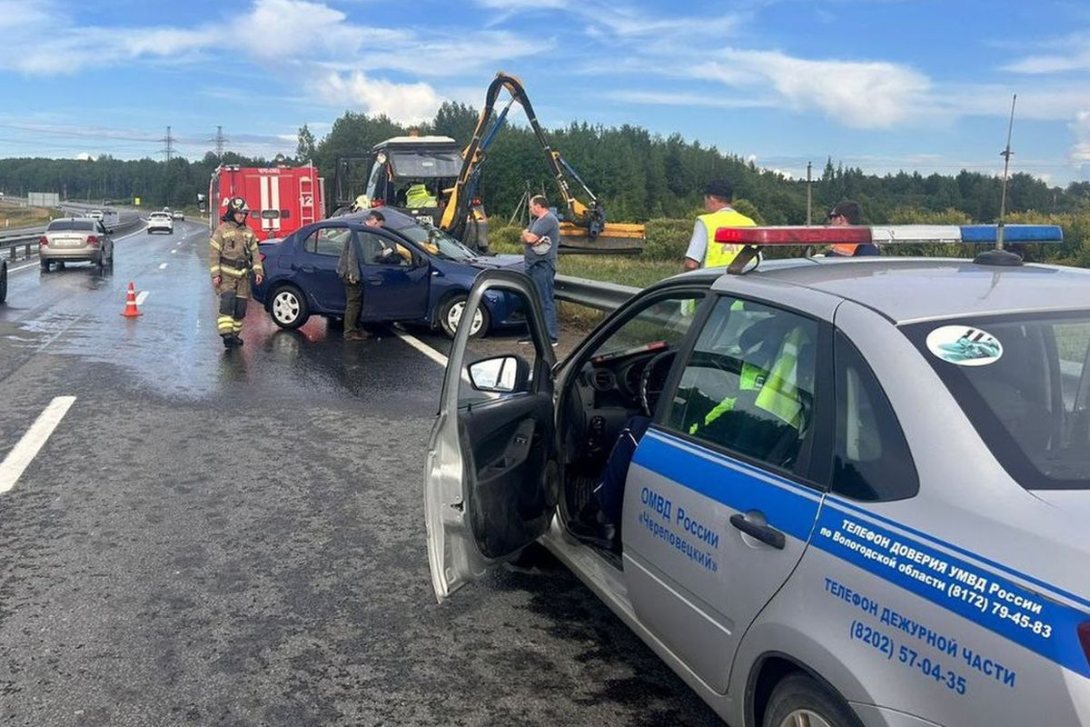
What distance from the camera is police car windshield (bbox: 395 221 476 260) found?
47.9 feet

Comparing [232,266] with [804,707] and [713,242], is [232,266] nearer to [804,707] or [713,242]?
[713,242]

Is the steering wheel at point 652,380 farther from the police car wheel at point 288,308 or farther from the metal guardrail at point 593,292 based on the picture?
the police car wheel at point 288,308

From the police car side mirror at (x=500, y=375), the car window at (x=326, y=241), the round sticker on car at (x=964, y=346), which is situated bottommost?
the police car side mirror at (x=500, y=375)

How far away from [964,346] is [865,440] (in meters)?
0.36

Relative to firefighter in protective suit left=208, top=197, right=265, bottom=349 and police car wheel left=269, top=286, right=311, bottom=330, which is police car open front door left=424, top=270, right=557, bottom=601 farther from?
police car wheel left=269, top=286, right=311, bottom=330

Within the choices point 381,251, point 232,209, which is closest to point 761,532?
point 232,209

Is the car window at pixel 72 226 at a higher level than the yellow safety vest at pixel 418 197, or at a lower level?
lower

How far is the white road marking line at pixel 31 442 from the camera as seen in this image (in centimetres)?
684

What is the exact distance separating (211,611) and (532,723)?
5.76 ft

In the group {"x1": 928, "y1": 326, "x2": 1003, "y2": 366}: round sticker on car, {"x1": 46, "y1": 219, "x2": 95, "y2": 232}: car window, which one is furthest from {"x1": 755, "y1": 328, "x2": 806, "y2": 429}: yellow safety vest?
{"x1": 46, "y1": 219, "x2": 95, "y2": 232}: car window

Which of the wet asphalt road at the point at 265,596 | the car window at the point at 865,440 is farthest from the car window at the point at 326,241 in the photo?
the car window at the point at 865,440

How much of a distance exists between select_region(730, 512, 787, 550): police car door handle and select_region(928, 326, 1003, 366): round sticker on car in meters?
0.62

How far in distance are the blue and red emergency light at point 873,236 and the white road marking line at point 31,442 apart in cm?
511

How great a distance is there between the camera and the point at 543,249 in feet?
42.0
